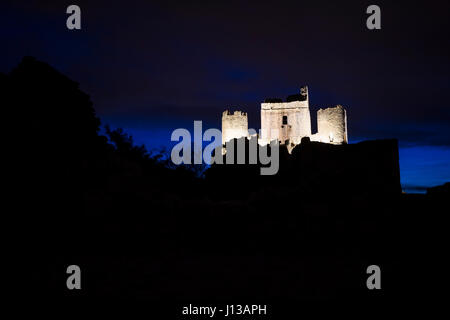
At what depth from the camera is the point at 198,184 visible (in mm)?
26312

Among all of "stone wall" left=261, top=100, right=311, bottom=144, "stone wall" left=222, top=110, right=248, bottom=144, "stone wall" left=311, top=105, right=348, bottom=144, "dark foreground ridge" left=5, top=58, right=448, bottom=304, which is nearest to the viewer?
"dark foreground ridge" left=5, top=58, right=448, bottom=304

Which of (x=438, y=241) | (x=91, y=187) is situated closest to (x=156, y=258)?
(x=91, y=187)

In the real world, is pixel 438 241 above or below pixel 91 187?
below

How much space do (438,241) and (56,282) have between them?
715 centimetres

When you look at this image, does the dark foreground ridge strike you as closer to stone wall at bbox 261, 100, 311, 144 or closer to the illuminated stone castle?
the illuminated stone castle

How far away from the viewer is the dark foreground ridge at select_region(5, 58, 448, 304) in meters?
5.90

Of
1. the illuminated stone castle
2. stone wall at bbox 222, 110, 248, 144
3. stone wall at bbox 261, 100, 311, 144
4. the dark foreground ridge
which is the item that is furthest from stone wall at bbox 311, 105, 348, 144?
the dark foreground ridge

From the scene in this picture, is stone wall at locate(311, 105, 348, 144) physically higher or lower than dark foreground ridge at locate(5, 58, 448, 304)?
higher

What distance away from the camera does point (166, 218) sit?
746 centimetres

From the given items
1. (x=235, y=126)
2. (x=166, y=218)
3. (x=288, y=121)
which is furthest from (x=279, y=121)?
(x=166, y=218)

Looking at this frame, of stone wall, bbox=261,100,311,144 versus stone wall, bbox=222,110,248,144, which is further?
stone wall, bbox=261,100,311,144

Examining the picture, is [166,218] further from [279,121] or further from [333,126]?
[279,121]
